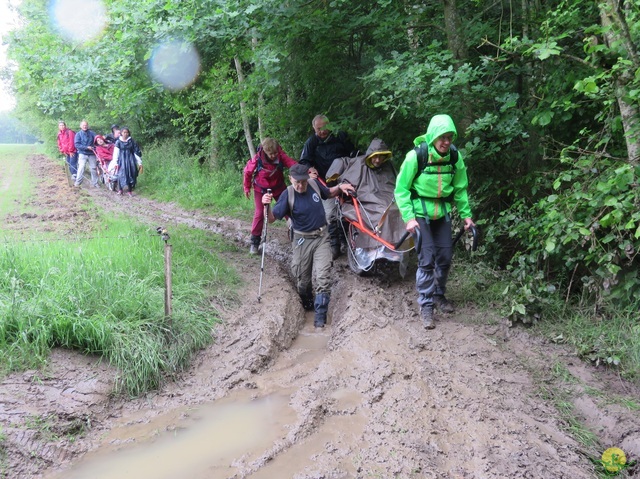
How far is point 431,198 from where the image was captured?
573 cm

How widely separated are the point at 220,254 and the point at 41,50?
3820 millimetres

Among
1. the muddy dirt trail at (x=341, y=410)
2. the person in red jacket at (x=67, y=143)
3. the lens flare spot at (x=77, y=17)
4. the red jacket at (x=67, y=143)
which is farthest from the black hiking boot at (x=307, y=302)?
the lens flare spot at (x=77, y=17)

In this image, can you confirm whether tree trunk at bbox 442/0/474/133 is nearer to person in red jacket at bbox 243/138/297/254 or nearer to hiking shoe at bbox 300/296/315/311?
person in red jacket at bbox 243/138/297/254

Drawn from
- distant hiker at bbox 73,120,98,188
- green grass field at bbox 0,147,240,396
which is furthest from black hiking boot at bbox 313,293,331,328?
distant hiker at bbox 73,120,98,188

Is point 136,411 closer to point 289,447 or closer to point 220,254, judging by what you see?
point 289,447

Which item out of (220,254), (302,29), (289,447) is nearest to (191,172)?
(220,254)

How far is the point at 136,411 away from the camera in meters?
4.69

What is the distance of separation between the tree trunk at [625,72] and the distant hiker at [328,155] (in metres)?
4.15

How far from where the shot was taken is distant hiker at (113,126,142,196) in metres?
16.0

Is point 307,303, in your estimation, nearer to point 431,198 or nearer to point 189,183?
point 431,198

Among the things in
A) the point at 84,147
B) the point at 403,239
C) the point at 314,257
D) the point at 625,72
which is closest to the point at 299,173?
the point at 314,257

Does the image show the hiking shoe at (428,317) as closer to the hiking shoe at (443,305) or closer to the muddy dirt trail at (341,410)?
the muddy dirt trail at (341,410)

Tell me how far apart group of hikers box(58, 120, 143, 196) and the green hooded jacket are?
1245 centimetres

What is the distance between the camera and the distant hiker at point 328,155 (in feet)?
26.5
